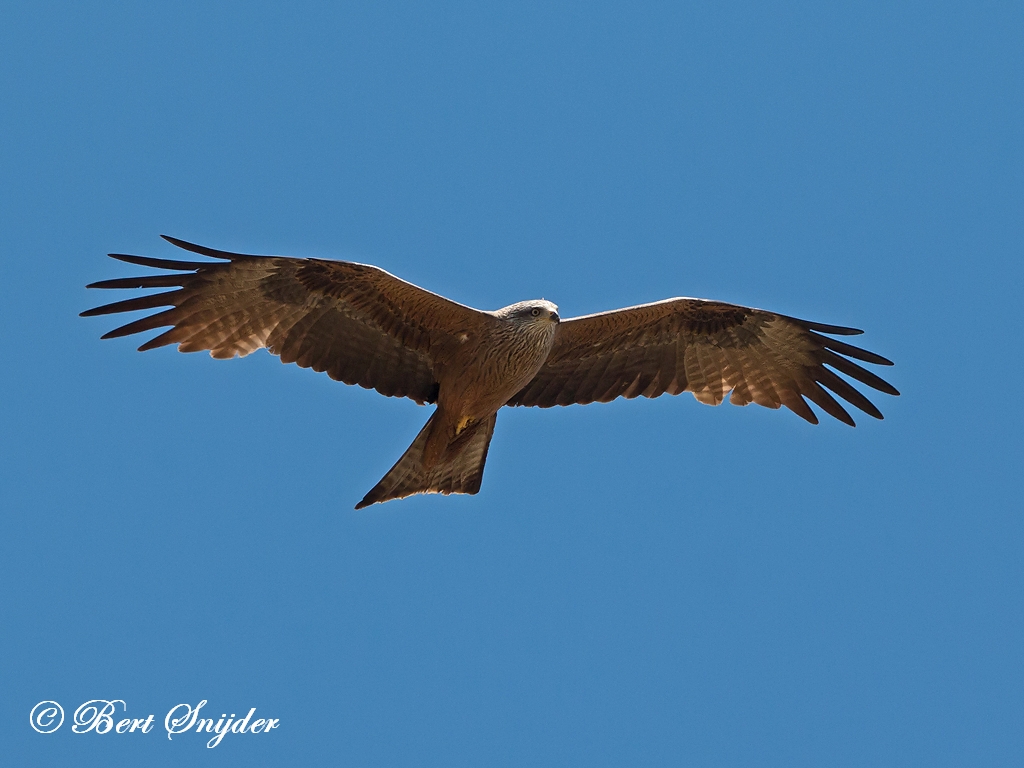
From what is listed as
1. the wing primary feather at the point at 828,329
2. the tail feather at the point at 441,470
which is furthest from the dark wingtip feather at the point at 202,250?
the wing primary feather at the point at 828,329

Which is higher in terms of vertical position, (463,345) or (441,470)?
(463,345)

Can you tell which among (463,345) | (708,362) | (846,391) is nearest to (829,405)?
(846,391)

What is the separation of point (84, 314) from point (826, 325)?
18.8ft

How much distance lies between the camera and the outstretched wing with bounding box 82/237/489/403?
33.2ft

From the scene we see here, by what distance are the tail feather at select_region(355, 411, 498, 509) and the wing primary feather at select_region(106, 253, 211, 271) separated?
84.7 inches

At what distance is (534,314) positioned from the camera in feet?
32.9

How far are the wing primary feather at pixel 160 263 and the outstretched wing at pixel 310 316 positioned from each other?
0.01 meters

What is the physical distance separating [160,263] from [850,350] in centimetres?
551

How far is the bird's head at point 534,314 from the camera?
10008 mm

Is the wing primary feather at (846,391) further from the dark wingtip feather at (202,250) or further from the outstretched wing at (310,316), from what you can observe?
the dark wingtip feather at (202,250)

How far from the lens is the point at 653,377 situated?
37.0 ft

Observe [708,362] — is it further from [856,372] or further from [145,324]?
[145,324]

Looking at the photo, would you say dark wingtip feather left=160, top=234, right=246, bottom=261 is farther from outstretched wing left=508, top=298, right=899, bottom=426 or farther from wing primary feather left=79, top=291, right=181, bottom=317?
outstretched wing left=508, top=298, right=899, bottom=426

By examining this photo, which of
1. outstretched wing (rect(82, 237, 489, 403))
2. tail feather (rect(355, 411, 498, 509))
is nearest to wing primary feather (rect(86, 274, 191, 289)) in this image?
outstretched wing (rect(82, 237, 489, 403))
